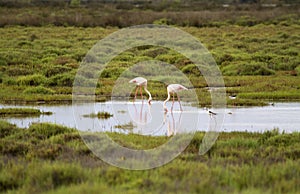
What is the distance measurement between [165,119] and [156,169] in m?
7.10

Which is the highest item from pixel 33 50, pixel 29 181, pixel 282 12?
pixel 282 12

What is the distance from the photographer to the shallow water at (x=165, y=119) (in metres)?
15.1

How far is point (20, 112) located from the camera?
17.5 meters

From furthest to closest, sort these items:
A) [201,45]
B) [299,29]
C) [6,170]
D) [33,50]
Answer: [299,29] < [201,45] < [33,50] < [6,170]

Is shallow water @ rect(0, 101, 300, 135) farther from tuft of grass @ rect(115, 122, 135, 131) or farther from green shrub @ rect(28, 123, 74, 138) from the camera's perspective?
green shrub @ rect(28, 123, 74, 138)

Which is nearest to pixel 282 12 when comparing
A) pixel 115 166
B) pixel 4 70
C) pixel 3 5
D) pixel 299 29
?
pixel 299 29

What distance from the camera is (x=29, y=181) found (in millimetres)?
8789

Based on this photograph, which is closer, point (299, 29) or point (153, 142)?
point (153, 142)

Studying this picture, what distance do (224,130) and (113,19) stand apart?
137 feet

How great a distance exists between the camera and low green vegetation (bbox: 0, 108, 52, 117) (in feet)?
56.7

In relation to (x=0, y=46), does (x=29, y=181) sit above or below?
below

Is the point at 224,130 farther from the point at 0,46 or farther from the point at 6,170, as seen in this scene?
the point at 0,46

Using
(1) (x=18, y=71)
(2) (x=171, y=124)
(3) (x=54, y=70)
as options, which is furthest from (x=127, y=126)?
(1) (x=18, y=71)

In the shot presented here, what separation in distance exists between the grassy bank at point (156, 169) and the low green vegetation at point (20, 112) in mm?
4612
